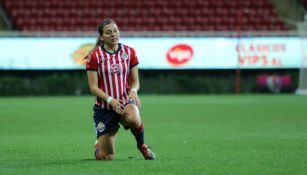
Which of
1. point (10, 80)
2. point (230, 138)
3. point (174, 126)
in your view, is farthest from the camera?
point (10, 80)

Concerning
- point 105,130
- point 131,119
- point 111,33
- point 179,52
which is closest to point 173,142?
point 105,130

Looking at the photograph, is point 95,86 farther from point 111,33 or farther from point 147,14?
point 147,14

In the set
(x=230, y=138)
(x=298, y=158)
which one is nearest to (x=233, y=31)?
(x=230, y=138)

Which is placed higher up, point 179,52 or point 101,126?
point 101,126

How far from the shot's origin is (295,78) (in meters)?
33.7

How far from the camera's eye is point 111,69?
10203 millimetres

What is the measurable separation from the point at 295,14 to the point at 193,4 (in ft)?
15.8

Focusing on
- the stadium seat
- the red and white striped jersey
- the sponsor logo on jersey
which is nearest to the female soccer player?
the red and white striped jersey

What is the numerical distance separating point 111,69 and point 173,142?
10.1ft

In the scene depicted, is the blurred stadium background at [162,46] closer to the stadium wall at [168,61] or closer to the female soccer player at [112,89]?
the stadium wall at [168,61]

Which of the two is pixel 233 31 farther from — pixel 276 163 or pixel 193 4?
pixel 276 163

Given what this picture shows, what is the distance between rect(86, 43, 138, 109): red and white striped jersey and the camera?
10.2 meters

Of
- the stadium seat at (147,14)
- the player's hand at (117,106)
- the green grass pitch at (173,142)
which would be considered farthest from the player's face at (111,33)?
the stadium seat at (147,14)

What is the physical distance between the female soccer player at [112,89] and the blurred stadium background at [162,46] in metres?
21.2
